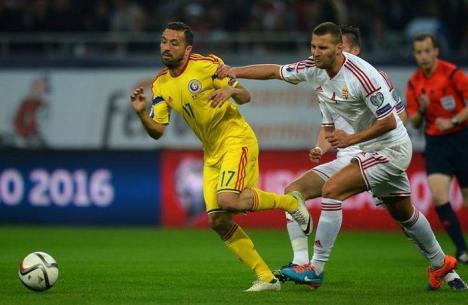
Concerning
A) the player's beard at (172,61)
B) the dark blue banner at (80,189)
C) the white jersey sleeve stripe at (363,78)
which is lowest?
the dark blue banner at (80,189)

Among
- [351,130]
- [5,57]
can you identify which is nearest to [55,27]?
[5,57]

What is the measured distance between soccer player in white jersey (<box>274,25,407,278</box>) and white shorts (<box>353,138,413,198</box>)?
469 millimetres

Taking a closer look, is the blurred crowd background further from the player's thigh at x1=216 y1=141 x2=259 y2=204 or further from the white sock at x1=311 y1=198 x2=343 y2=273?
the white sock at x1=311 y1=198 x2=343 y2=273

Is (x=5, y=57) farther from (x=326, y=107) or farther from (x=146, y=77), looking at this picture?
(x=326, y=107)

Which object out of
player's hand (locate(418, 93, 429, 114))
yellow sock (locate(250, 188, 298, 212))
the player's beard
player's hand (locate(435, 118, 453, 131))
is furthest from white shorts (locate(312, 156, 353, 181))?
player's hand (locate(435, 118, 453, 131))

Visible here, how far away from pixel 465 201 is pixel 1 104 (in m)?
10.2

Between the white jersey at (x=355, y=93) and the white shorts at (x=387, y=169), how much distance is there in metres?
0.08

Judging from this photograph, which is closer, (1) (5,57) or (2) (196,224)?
(2) (196,224)

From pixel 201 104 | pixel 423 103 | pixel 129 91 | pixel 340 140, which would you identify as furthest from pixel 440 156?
pixel 129 91

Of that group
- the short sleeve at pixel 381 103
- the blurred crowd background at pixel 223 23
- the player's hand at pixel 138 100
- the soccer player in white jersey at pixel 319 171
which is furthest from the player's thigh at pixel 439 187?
the blurred crowd background at pixel 223 23

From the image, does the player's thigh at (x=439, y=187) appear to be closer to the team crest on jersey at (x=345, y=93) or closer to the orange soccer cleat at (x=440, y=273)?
the orange soccer cleat at (x=440, y=273)

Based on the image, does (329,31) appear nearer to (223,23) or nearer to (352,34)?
(352,34)

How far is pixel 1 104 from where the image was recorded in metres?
20.0

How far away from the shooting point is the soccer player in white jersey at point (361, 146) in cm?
852
